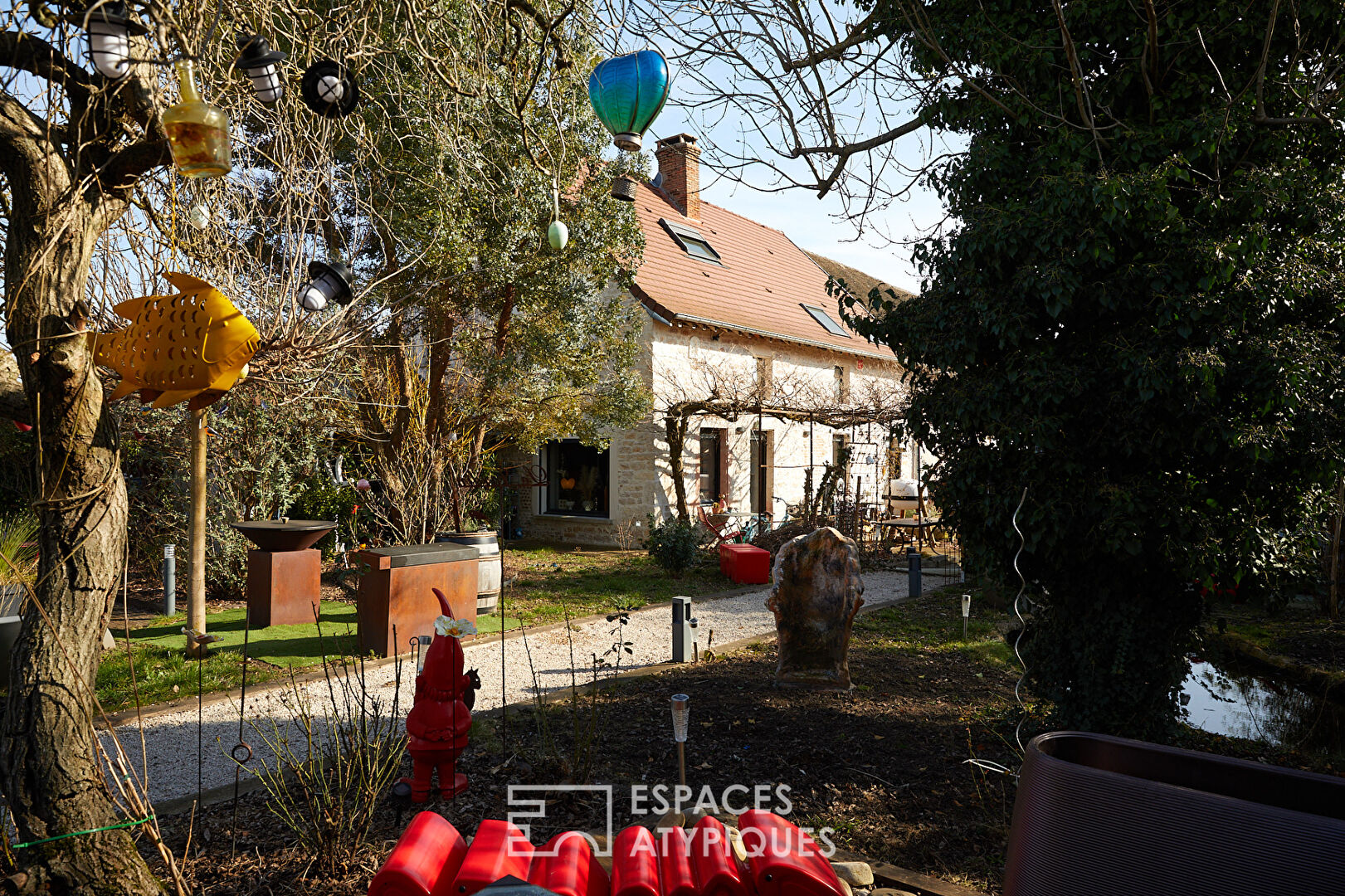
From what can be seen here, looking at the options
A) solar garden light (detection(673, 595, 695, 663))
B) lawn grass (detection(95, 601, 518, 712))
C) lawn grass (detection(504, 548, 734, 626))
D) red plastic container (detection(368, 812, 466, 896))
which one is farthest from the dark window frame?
red plastic container (detection(368, 812, 466, 896))

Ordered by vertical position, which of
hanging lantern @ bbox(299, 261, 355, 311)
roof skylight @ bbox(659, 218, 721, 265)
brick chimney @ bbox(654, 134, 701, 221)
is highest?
brick chimney @ bbox(654, 134, 701, 221)

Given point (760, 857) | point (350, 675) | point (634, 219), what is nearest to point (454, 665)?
point (760, 857)

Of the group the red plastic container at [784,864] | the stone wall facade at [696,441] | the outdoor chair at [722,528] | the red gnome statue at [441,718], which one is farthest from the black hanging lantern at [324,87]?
the stone wall facade at [696,441]

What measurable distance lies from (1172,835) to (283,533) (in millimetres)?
7769

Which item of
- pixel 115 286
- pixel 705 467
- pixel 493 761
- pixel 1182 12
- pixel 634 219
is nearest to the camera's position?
pixel 1182 12

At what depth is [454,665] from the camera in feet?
11.9

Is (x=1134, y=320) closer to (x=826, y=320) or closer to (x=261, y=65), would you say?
(x=261, y=65)

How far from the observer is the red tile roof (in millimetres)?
14562

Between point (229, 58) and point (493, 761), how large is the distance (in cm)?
432

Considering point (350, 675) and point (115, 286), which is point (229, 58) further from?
point (350, 675)

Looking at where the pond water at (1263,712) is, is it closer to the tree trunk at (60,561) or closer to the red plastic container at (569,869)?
the red plastic container at (569,869)

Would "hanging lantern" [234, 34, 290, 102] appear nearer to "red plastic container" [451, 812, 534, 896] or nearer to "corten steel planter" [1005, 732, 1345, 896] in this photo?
"red plastic container" [451, 812, 534, 896]

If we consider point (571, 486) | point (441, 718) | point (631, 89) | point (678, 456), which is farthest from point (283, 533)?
point (571, 486)

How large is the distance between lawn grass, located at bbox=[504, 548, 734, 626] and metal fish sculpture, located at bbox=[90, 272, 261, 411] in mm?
5569
